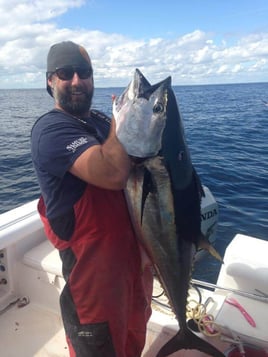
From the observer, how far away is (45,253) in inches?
174

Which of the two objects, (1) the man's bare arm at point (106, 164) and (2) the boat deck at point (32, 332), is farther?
(2) the boat deck at point (32, 332)

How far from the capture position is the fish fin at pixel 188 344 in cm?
288

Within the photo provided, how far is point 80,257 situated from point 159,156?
95 cm

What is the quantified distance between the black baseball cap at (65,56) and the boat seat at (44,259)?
7.38ft

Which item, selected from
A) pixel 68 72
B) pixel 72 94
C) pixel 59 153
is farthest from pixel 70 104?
pixel 59 153

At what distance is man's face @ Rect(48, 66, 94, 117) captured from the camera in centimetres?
270

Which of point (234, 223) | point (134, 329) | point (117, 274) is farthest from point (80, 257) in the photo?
point (234, 223)

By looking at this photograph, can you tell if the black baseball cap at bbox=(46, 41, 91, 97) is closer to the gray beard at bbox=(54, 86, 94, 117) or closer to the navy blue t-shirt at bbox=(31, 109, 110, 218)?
the gray beard at bbox=(54, 86, 94, 117)

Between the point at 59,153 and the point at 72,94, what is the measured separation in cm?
59

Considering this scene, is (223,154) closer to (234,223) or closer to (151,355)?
(234,223)

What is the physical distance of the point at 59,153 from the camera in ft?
7.59

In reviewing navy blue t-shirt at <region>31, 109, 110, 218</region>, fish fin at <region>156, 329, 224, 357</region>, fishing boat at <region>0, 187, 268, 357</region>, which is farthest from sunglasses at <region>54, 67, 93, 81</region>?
fish fin at <region>156, 329, 224, 357</region>

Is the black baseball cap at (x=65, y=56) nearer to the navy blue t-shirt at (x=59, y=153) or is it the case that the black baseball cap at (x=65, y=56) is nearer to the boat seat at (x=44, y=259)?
the navy blue t-shirt at (x=59, y=153)

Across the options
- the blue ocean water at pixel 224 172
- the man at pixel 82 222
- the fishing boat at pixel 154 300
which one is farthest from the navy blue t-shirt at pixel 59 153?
the blue ocean water at pixel 224 172
